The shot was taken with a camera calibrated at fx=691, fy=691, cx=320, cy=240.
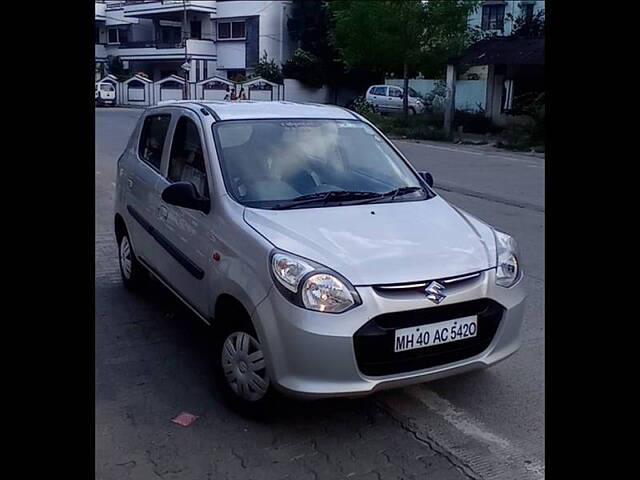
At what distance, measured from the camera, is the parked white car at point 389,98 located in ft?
115

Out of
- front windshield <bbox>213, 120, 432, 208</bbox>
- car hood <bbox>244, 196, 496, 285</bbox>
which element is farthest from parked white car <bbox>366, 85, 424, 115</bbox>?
car hood <bbox>244, 196, 496, 285</bbox>

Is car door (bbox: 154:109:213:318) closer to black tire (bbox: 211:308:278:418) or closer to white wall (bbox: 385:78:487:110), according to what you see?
black tire (bbox: 211:308:278:418)

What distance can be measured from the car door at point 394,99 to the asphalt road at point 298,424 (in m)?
31.4

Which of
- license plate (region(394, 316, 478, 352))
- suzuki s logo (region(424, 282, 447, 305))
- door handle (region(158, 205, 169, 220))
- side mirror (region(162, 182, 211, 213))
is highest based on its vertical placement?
side mirror (region(162, 182, 211, 213))

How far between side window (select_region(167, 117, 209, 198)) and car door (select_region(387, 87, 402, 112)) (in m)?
31.8

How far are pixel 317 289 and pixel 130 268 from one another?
10.2 feet

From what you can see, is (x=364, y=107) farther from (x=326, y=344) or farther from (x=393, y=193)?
(x=326, y=344)

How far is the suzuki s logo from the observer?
3.42 m

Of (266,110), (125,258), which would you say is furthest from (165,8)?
(266,110)

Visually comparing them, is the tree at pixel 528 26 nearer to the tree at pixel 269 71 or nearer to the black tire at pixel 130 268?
the tree at pixel 269 71

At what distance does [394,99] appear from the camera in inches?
1426
